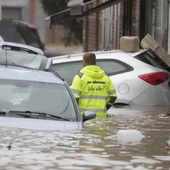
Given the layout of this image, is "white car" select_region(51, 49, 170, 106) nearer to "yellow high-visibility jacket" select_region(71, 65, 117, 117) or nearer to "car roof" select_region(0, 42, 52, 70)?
"yellow high-visibility jacket" select_region(71, 65, 117, 117)

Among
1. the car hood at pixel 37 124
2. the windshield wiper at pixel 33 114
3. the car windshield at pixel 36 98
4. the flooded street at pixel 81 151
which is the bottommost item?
the flooded street at pixel 81 151

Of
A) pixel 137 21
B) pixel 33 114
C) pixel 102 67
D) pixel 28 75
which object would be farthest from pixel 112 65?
pixel 137 21

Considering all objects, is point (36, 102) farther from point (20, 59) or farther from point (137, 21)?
point (137, 21)

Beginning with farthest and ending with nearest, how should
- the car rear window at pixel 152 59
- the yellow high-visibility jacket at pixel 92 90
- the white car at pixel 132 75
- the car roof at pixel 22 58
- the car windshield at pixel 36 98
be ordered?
the car rear window at pixel 152 59
the white car at pixel 132 75
the yellow high-visibility jacket at pixel 92 90
the car roof at pixel 22 58
the car windshield at pixel 36 98

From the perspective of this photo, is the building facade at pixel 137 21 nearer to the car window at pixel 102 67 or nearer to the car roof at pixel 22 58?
the car window at pixel 102 67

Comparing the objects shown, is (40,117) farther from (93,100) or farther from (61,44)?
(61,44)

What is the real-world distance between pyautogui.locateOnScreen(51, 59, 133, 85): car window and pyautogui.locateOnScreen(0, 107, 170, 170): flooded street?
4.44 m

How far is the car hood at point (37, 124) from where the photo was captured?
39.1 ft

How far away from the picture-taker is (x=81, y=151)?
10.9m

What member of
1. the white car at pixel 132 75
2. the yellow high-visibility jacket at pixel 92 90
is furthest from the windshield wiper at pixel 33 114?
the white car at pixel 132 75

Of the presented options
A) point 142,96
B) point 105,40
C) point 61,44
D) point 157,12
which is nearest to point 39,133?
point 142,96

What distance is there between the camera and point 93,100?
1494 cm

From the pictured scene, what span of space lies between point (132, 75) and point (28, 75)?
5194 millimetres

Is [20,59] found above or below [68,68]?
above
